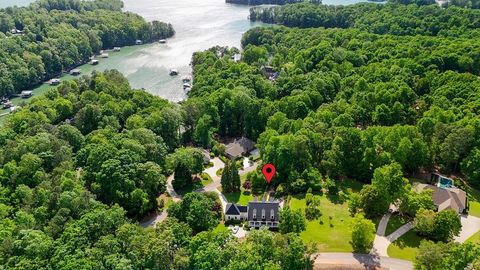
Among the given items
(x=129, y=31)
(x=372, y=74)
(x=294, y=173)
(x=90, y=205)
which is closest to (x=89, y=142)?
(x=90, y=205)

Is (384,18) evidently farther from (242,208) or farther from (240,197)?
(242,208)

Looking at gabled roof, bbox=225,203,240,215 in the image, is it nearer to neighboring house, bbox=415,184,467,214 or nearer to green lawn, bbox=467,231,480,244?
neighboring house, bbox=415,184,467,214

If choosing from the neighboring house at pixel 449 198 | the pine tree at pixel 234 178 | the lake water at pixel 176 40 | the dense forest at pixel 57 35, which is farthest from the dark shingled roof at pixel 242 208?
the dense forest at pixel 57 35

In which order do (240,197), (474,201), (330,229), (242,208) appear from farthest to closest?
(240,197) → (474,201) → (242,208) → (330,229)

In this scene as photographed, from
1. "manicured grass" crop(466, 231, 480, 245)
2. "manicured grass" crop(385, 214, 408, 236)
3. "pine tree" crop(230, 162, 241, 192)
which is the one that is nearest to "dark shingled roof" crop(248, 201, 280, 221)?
"pine tree" crop(230, 162, 241, 192)

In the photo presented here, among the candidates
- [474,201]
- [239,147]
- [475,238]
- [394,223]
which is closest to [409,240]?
[394,223]

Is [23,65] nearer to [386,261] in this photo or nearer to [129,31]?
[129,31]

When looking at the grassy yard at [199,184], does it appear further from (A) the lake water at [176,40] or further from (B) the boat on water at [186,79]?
(B) the boat on water at [186,79]
